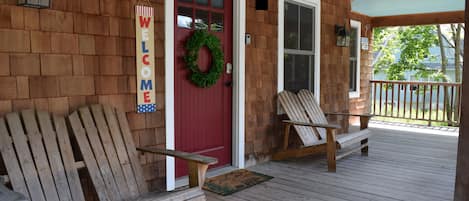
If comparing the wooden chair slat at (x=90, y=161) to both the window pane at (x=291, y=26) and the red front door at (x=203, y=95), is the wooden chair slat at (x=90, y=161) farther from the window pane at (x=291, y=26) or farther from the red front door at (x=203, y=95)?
the window pane at (x=291, y=26)

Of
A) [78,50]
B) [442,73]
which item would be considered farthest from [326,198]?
[442,73]

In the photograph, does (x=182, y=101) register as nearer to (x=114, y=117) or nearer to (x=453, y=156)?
(x=114, y=117)

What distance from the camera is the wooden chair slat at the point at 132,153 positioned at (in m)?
2.81

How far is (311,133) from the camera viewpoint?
4867 millimetres

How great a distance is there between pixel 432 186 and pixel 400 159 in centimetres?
114

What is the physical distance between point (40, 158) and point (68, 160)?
0.18 meters

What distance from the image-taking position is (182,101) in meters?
3.71

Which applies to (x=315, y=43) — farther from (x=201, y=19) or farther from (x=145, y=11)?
(x=145, y=11)

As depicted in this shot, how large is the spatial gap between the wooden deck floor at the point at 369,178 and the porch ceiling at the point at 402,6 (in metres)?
2.78

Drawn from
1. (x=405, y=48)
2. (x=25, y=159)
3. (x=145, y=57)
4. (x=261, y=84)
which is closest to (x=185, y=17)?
(x=145, y=57)

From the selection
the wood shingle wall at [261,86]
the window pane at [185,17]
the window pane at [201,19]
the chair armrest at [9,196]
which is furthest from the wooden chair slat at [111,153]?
the wood shingle wall at [261,86]

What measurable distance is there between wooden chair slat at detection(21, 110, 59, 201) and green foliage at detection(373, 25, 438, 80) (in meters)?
12.6

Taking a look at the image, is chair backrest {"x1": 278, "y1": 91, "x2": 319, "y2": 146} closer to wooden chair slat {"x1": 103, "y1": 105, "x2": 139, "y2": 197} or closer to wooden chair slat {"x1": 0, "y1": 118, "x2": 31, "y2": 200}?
wooden chair slat {"x1": 103, "y1": 105, "x2": 139, "y2": 197}

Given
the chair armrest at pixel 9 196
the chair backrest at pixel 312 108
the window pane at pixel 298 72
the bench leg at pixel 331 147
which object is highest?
the window pane at pixel 298 72
